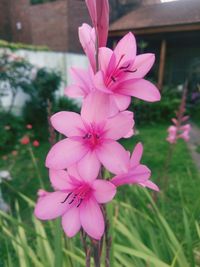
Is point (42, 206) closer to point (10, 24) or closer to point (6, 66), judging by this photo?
point (6, 66)

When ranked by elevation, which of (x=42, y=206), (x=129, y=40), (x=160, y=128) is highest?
(x=129, y=40)

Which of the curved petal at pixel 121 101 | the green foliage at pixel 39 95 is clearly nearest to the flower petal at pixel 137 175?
the curved petal at pixel 121 101

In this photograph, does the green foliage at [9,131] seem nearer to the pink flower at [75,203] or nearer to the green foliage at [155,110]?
the green foliage at [155,110]

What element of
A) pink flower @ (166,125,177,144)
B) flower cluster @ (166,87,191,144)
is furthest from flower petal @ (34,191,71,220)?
pink flower @ (166,125,177,144)

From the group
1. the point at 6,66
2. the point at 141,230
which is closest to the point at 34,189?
the point at 141,230

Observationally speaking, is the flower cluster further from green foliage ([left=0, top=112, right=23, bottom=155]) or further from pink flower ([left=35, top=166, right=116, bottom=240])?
green foliage ([left=0, top=112, right=23, bottom=155])

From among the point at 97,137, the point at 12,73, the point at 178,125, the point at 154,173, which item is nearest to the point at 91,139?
the point at 97,137
